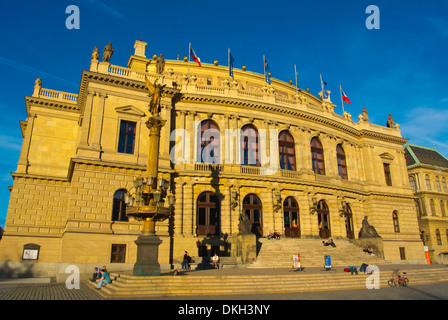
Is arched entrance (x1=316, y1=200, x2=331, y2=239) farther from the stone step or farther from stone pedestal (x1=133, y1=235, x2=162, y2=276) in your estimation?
stone pedestal (x1=133, y1=235, x2=162, y2=276)

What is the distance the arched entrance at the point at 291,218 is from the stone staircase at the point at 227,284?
41.4 feet

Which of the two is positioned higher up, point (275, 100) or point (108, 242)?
point (275, 100)

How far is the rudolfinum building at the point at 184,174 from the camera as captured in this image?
2608cm

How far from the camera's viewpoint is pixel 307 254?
27562mm

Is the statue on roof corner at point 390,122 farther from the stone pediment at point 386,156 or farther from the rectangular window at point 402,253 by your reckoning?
the rectangular window at point 402,253

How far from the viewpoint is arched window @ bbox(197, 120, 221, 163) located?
32.1 m

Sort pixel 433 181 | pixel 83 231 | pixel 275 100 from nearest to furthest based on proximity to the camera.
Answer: pixel 83 231, pixel 275 100, pixel 433 181

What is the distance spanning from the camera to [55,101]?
106ft

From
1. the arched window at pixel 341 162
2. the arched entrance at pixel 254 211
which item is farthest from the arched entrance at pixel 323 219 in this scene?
the arched entrance at pixel 254 211

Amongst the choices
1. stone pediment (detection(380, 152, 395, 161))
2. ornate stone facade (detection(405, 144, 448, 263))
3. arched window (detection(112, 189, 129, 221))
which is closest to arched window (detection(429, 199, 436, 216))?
ornate stone facade (detection(405, 144, 448, 263))

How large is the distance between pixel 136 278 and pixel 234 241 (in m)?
13.2
